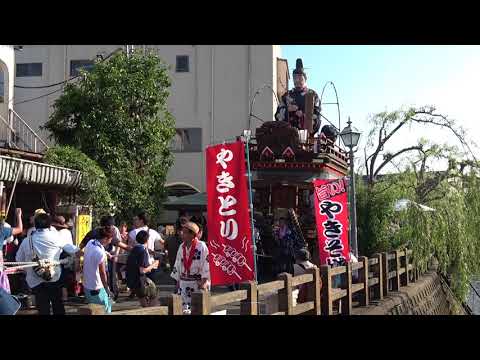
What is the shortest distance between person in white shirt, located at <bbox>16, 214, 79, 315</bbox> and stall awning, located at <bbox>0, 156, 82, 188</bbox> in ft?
9.93

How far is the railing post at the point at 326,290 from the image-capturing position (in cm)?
834

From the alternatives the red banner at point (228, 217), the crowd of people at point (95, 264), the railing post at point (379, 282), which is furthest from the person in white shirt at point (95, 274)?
the railing post at point (379, 282)

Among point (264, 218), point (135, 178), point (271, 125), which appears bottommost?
point (264, 218)

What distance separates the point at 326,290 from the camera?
840cm

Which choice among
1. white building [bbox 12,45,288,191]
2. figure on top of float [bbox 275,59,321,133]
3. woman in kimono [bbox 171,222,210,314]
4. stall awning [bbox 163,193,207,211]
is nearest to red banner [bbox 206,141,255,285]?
woman in kimono [bbox 171,222,210,314]

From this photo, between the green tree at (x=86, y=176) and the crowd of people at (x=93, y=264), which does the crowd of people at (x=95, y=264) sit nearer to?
the crowd of people at (x=93, y=264)

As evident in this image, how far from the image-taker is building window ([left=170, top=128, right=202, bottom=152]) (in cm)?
2745

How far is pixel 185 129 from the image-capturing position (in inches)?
1092

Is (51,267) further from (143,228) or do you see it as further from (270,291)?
(143,228)

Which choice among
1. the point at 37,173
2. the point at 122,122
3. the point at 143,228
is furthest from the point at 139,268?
the point at 122,122
